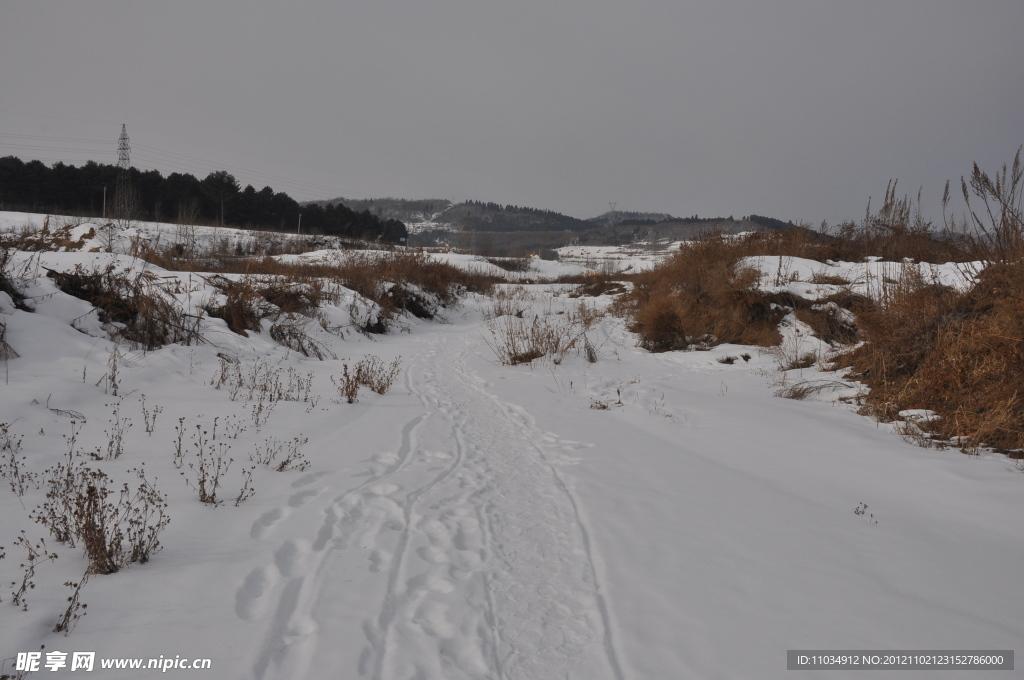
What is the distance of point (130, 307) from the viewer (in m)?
8.06

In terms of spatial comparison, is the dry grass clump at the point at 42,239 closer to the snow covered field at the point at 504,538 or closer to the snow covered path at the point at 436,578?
the snow covered field at the point at 504,538

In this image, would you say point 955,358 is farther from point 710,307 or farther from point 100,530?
point 100,530

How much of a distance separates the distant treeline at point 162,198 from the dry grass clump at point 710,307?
40.3m

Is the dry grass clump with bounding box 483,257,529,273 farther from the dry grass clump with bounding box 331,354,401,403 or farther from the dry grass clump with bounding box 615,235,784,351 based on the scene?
the dry grass clump with bounding box 331,354,401,403

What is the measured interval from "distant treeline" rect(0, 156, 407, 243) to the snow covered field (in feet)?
145

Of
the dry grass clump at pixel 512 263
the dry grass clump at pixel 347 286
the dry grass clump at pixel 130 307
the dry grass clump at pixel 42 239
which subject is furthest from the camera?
the dry grass clump at pixel 512 263

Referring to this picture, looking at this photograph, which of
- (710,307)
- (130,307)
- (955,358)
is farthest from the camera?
(710,307)

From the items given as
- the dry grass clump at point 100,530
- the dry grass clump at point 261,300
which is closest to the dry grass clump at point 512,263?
the dry grass clump at point 261,300

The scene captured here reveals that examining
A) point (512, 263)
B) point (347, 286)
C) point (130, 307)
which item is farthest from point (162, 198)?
point (130, 307)

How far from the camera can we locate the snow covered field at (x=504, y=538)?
222cm

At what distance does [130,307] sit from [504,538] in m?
7.96

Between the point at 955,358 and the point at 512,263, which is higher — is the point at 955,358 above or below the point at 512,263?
below

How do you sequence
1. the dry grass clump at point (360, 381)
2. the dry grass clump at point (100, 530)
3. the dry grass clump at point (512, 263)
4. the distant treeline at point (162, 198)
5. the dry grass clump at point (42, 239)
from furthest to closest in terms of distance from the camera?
the dry grass clump at point (512, 263) < the distant treeline at point (162, 198) < the dry grass clump at point (42, 239) < the dry grass clump at point (360, 381) < the dry grass clump at point (100, 530)

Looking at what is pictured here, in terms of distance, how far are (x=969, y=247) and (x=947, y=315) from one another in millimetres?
1515
